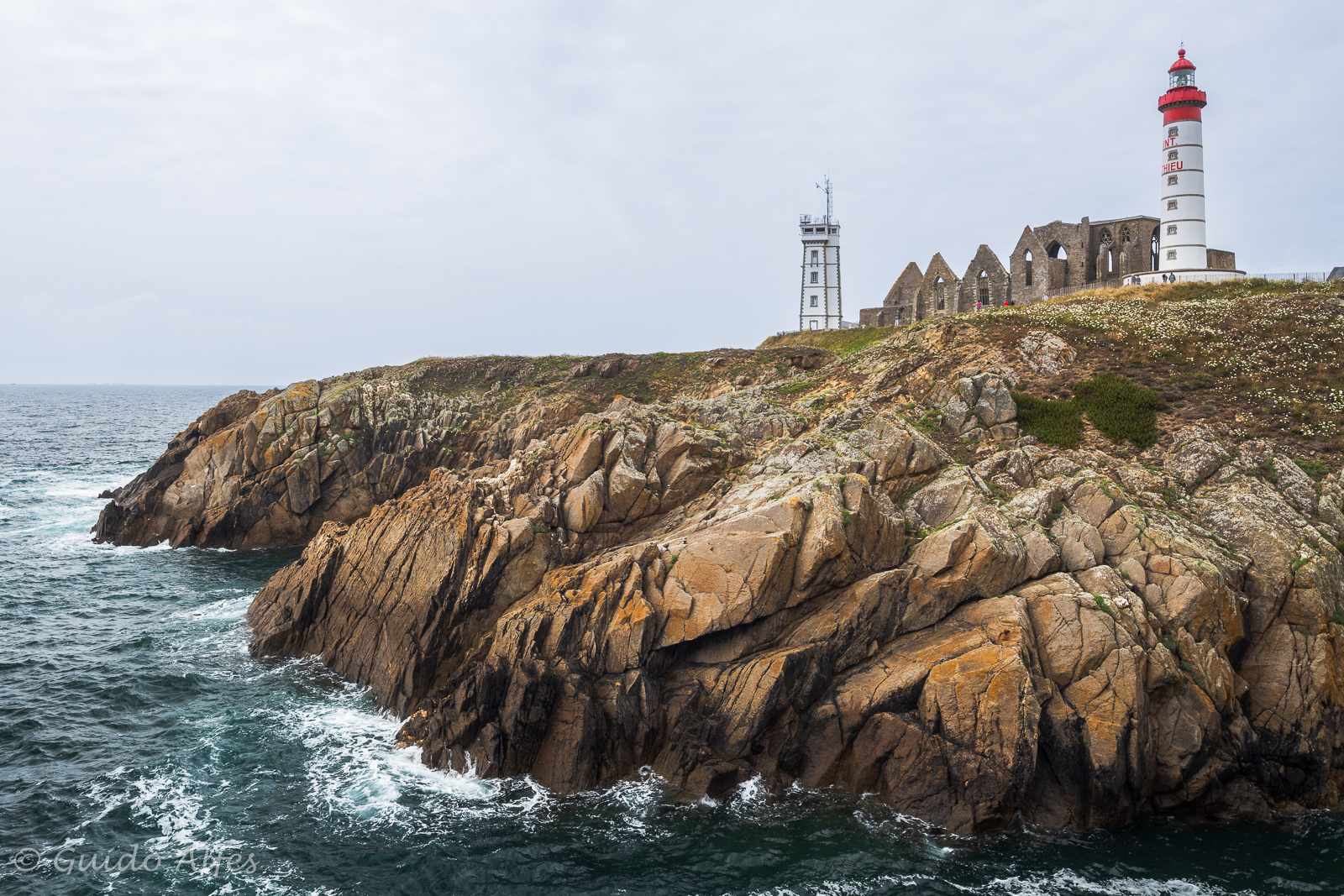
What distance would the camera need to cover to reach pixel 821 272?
79688 millimetres

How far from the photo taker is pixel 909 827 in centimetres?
2058

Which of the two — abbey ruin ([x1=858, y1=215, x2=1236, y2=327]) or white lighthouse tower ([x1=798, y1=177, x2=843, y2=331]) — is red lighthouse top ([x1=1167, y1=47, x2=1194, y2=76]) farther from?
white lighthouse tower ([x1=798, y1=177, x2=843, y2=331])

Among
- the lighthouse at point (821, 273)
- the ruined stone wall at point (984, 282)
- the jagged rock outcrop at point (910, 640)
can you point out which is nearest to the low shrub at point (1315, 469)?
the jagged rock outcrop at point (910, 640)

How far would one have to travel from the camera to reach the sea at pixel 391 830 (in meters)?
18.7

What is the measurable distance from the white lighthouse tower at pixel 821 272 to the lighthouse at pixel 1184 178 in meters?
32.3

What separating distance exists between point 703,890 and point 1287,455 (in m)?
27.8

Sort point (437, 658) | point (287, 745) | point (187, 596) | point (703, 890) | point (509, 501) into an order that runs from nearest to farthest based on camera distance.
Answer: point (703, 890) < point (287, 745) < point (437, 658) < point (509, 501) < point (187, 596)

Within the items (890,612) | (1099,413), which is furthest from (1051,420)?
(890,612)

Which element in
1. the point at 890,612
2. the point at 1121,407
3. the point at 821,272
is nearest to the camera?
the point at 890,612

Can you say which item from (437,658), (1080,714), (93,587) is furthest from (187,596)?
(1080,714)

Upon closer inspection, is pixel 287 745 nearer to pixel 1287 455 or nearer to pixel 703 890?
pixel 703 890

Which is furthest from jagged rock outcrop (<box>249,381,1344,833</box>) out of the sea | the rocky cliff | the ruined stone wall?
the ruined stone wall

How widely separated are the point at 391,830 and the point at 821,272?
69925mm

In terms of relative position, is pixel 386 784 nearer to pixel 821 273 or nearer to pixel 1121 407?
pixel 1121 407
